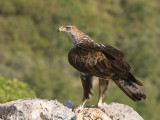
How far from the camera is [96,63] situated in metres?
9.49

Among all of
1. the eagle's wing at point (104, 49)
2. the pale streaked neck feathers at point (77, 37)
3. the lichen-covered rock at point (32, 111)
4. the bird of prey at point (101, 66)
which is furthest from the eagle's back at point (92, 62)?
the lichen-covered rock at point (32, 111)

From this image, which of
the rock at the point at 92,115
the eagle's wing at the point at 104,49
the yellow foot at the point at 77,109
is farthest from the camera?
the eagle's wing at the point at 104,49

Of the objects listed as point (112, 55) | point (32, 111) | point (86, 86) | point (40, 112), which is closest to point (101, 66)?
point (112, 55)

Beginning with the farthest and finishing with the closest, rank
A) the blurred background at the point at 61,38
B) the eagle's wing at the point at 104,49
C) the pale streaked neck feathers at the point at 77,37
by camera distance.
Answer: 1. the blurred background at the point at 61,38
2. the pale streaked neck feathers at the point at 77,37
3. the eagle's wing at the point at 104,49

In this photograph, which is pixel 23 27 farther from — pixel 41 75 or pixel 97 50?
pixel 97 50

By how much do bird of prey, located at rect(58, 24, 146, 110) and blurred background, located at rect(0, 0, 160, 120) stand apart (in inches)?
1320

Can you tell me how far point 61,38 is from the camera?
7919 cm

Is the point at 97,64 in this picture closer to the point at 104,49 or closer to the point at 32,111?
the point at 104,49

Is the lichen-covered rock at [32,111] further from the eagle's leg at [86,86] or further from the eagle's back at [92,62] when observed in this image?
the eagle's back at [92,62]

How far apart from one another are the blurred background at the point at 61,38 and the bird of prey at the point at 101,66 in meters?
33.5

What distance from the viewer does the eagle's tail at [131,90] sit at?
8.95 meters

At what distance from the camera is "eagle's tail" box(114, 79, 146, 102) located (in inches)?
352

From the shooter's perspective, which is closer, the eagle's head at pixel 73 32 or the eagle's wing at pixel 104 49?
the eagle's wing at pixel 104 49

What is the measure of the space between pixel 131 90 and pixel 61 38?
70.5 metres
